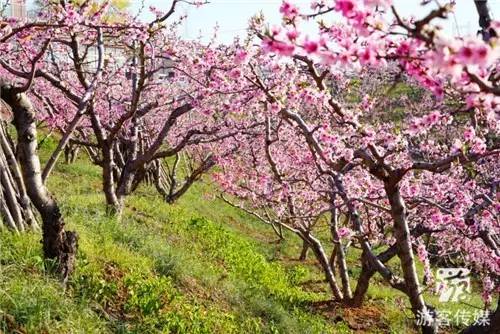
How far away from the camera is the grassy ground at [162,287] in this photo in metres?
4.32

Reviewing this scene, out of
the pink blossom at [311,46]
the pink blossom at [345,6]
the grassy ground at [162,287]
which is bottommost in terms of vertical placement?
the grassy ground at [162,287]

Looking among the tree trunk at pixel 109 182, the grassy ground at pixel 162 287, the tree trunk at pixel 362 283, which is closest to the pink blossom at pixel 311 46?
the grassy ground at pixel 162 287

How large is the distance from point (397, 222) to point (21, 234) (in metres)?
3.60

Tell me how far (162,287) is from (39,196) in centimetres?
162

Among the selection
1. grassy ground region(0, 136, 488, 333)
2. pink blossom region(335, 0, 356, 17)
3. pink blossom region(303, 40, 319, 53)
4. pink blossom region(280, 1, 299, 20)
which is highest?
pink blossom region(280, 1, 299, 20)

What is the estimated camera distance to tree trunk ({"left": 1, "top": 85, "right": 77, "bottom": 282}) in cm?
479

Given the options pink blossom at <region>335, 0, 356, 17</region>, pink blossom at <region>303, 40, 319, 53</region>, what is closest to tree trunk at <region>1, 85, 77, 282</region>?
pink blossom at <region>303, 40, 319, 53</region>

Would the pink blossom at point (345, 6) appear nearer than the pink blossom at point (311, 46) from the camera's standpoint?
Yes

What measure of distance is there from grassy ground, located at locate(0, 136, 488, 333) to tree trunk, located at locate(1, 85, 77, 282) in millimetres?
151

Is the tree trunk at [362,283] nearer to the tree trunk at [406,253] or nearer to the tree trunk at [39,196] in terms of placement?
the tree trunk at [406,253]

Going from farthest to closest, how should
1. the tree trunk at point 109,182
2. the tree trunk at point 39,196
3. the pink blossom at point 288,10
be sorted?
the tree trunk at point 109,182 → the tree trunk at point 39,196 → the pink blossom at point 288,10

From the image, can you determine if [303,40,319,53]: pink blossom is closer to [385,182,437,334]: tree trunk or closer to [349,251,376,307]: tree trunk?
[385,182,437,334]: tree trunk

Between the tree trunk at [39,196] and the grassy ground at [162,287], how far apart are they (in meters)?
0.15

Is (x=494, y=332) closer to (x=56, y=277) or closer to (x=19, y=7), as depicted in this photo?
(x=56, y=277)
